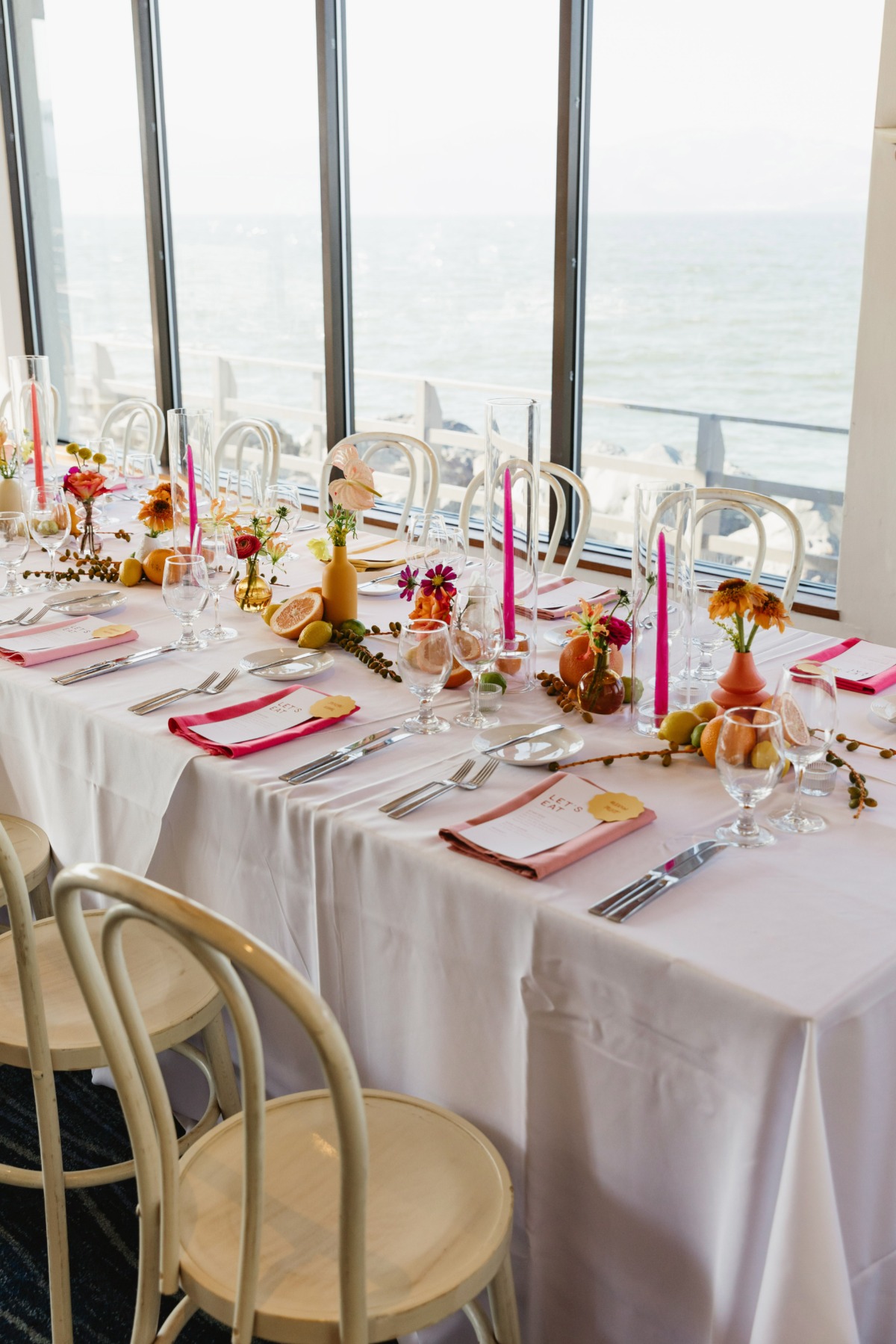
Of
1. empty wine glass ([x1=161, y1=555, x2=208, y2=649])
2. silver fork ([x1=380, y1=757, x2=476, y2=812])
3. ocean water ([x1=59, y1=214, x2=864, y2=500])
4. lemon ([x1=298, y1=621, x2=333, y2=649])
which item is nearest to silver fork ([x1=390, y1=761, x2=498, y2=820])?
silver fork ([x1=380, y1=757, x2=476, y2=812])

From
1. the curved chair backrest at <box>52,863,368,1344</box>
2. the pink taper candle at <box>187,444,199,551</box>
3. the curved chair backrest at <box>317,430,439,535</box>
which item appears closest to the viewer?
the curved chair backrest at <box>52,863,368,1344</box>

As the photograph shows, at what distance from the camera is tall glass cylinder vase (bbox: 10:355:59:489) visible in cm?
286

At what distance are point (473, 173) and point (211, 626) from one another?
125 inches

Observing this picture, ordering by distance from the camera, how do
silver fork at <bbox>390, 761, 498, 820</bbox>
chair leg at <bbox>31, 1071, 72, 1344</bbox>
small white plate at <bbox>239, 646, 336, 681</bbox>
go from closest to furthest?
chair leg at <bbox>31, 1071, 72, 1344</bbox> → silver fork at <bbox>390, 761, 498, 820</bbox> → small white plate at <bbox>239, 646, 336, 681</bbox>

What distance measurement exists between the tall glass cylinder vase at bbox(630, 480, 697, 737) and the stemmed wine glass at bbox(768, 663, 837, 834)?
26 centimetres

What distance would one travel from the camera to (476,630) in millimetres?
1840

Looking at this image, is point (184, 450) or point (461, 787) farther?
point (184, 450)

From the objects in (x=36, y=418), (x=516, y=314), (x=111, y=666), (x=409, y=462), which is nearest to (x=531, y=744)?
(x=111, y=666)

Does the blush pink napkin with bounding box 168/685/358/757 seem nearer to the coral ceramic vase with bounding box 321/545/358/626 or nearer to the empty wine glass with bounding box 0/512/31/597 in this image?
the coral ceramic vase with bounding box 321/545/358/626

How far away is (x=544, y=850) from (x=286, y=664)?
0.79 meters

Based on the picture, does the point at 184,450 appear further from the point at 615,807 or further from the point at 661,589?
the point at 615,807

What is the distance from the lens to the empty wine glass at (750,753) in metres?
1.28

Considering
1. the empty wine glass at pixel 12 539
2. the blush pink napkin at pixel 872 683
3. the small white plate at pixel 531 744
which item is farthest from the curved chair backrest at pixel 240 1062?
the empty wine glass at pixel 12 539

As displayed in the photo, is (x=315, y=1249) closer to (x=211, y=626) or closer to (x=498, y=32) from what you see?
(x=211, y=626)
